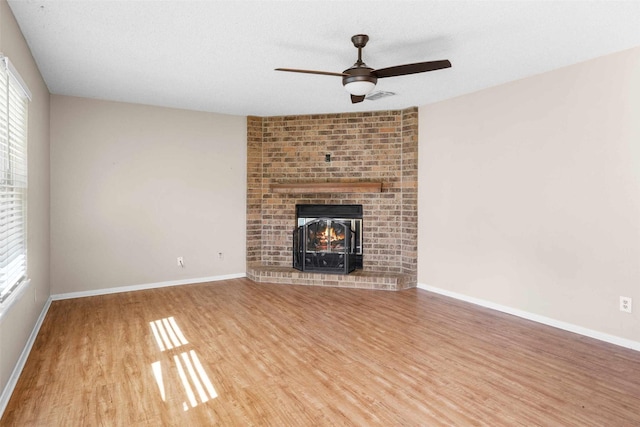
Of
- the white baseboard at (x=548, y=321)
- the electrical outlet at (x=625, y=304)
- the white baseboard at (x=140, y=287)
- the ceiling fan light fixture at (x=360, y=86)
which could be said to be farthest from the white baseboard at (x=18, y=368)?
the electrical outlet at (x=625, y=304)

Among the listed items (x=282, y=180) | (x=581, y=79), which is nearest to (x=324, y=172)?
(x=282, y=180)

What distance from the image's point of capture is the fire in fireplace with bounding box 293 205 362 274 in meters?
5.12

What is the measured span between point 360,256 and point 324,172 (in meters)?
1.29

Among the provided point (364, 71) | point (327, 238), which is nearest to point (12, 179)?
point (364, 71)

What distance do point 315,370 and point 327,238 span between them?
2.77 metres

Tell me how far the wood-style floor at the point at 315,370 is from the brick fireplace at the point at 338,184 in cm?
115

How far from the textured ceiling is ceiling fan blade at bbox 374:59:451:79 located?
0.75ft

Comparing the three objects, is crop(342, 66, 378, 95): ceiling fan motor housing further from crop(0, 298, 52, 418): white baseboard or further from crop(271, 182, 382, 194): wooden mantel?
crop(0, 298, 52, 418): white baseboard

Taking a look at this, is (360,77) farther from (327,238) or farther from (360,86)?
(327,238)

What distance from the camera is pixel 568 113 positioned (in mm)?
3357

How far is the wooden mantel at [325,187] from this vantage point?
495 cm

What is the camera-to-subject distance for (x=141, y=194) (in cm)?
475

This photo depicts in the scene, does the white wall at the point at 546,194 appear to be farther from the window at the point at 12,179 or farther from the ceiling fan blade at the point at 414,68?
the window at the point at 12,179

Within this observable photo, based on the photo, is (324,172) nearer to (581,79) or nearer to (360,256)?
(360,256)
